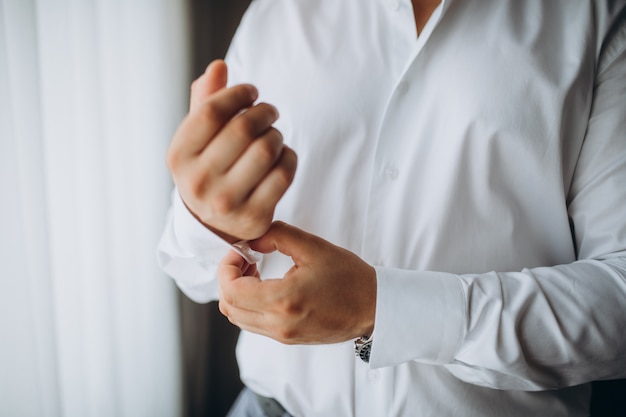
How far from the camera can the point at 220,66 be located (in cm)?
48

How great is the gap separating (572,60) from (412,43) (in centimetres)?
24

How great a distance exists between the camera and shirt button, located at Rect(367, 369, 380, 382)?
709 millimetres

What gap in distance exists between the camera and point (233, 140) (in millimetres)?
432

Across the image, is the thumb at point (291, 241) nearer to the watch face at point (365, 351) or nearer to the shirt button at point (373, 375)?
the watch face at point (365, 351)

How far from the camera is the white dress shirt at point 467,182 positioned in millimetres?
588

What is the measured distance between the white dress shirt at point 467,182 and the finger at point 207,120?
0.56 feet

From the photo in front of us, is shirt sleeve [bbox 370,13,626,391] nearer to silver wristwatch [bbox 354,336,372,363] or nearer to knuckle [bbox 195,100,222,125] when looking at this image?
silver wristwatch [bbox 354,336,372,363]

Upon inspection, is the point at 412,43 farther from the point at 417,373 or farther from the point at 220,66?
the point at 417,373

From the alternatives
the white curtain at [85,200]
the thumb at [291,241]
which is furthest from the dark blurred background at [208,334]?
the thumb at [291,241]

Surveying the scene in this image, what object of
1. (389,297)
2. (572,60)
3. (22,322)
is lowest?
(22,322)

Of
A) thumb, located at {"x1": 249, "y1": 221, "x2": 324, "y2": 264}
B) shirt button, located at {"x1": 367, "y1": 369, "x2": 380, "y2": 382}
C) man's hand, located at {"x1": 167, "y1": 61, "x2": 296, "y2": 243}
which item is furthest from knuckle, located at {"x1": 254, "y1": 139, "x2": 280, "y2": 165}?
shirt button, located at {"x1": 367, "y1": 369, "x2": 380, "y2": 382}

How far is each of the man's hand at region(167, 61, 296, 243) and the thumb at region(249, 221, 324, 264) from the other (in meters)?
0.05

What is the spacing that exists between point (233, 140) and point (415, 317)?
0.33 meters

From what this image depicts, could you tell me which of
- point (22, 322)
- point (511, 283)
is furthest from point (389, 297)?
point (22, 322)
